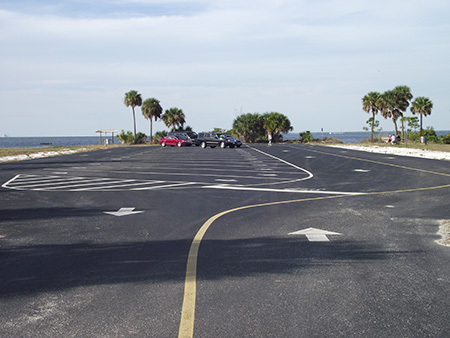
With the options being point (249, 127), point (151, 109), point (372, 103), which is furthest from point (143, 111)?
point (372, 103)

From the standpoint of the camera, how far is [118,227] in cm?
915

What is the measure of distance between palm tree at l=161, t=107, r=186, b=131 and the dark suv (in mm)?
31574

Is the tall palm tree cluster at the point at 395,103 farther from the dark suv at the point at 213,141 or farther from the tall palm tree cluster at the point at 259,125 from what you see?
the dark suv at the point at 213,141

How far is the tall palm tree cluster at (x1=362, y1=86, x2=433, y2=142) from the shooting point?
69.9 meters

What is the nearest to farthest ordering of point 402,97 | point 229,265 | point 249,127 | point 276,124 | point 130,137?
point 229,265 < point 402,97 < point 130,137 < point 276,124 < point 249,127

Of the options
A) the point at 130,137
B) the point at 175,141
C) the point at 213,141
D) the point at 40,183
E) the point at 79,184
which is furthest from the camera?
the point at 130,137

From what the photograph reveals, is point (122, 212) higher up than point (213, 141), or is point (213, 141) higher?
point (213, 141)

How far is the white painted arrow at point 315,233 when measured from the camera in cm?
795

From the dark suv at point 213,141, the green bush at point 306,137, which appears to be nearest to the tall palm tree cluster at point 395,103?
the green bush at point 306,137

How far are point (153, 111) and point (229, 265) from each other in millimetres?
76006

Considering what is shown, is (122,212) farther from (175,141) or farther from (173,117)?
(173,117)

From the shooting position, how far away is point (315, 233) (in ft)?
27.6

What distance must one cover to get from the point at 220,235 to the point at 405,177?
12406mm

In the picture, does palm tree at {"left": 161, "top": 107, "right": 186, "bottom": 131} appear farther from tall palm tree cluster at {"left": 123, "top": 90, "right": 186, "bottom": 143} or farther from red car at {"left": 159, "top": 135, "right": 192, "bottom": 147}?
red car at {"left": 159, "top": 135, "right": 192, "bottom": 147}
